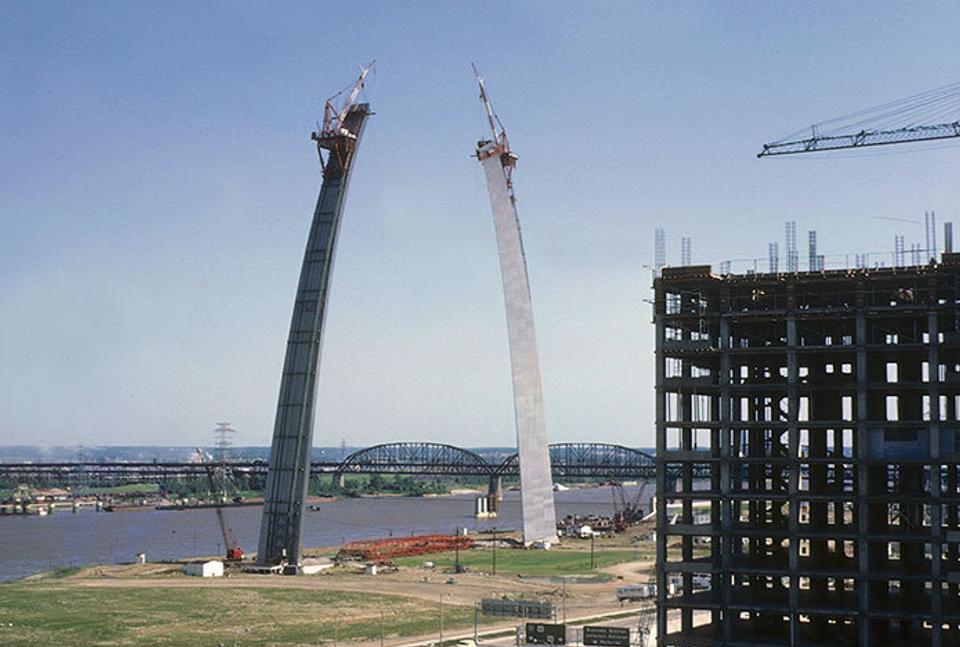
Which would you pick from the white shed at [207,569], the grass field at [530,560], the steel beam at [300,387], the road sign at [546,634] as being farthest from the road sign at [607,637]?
the white shed at [207,569]

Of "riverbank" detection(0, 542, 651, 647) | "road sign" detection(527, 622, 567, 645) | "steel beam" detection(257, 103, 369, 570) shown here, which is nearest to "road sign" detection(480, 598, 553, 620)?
"road sign" detection(527, 622, 567, 645)

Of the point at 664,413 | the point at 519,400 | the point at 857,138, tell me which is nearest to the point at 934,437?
the point at 664,413

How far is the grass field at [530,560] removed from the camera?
140 metres

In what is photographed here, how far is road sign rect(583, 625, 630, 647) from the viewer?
79000 mm

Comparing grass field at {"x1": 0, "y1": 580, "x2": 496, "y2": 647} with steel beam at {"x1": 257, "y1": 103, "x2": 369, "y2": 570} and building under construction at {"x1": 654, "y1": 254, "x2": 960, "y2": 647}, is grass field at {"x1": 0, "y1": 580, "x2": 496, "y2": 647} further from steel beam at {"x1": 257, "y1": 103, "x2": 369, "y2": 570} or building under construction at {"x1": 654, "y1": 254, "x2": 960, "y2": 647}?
building under construction at {"x1": 654, "y1": 254, "x2": 960, "y2": 647}

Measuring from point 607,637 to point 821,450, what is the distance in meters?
20.1

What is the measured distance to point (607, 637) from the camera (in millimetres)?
79250

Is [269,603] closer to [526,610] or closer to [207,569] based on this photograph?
[207,569]

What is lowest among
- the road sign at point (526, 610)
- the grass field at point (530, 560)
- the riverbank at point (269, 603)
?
the grass field at point (530, 560)

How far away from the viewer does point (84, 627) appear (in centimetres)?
9612

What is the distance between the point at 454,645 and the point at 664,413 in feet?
82.6

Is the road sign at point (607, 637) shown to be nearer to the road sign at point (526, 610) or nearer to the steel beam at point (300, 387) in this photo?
the road sign at point (526, 610)

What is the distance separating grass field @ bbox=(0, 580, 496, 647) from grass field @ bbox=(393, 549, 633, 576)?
28746 mm

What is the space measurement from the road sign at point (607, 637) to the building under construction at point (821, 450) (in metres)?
3.05
